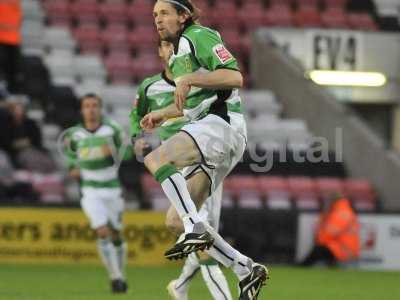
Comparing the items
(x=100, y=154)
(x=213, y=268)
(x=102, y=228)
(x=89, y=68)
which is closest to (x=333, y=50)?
(x=89, y=68)

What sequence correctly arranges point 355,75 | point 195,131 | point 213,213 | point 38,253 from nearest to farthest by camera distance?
point 195,131 → point 213,213 → point 38,253 → point 355,75

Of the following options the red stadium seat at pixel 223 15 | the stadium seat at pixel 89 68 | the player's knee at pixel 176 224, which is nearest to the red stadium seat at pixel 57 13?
the stadium seat at pixel 89 68

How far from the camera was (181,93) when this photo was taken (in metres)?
7.50

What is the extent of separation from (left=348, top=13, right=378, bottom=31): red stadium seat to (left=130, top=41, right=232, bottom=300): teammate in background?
14590 millimetres

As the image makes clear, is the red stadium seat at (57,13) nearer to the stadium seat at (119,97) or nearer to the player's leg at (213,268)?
the stadium seat at (119,97)

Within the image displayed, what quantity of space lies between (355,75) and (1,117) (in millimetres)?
8284

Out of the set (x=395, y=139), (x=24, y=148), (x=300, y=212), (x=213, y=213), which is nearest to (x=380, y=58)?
(x=395, y=139)

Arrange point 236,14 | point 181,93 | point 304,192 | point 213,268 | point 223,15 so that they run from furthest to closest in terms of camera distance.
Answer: point 236,14
point 223,15
point 304,192
point 213,268
point 181,93

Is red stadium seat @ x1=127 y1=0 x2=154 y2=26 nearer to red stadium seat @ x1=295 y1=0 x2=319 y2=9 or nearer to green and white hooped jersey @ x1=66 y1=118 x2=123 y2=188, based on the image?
red stadium seat @ x1=295 y1=0 x2=319 y2=9

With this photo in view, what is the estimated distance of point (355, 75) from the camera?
23.1m

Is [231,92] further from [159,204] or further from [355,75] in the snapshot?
[355,75]

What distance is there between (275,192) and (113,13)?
19.5 feet

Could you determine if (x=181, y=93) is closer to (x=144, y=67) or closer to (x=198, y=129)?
(x=198, y=129)

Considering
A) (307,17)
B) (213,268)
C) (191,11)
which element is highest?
(191,11)
